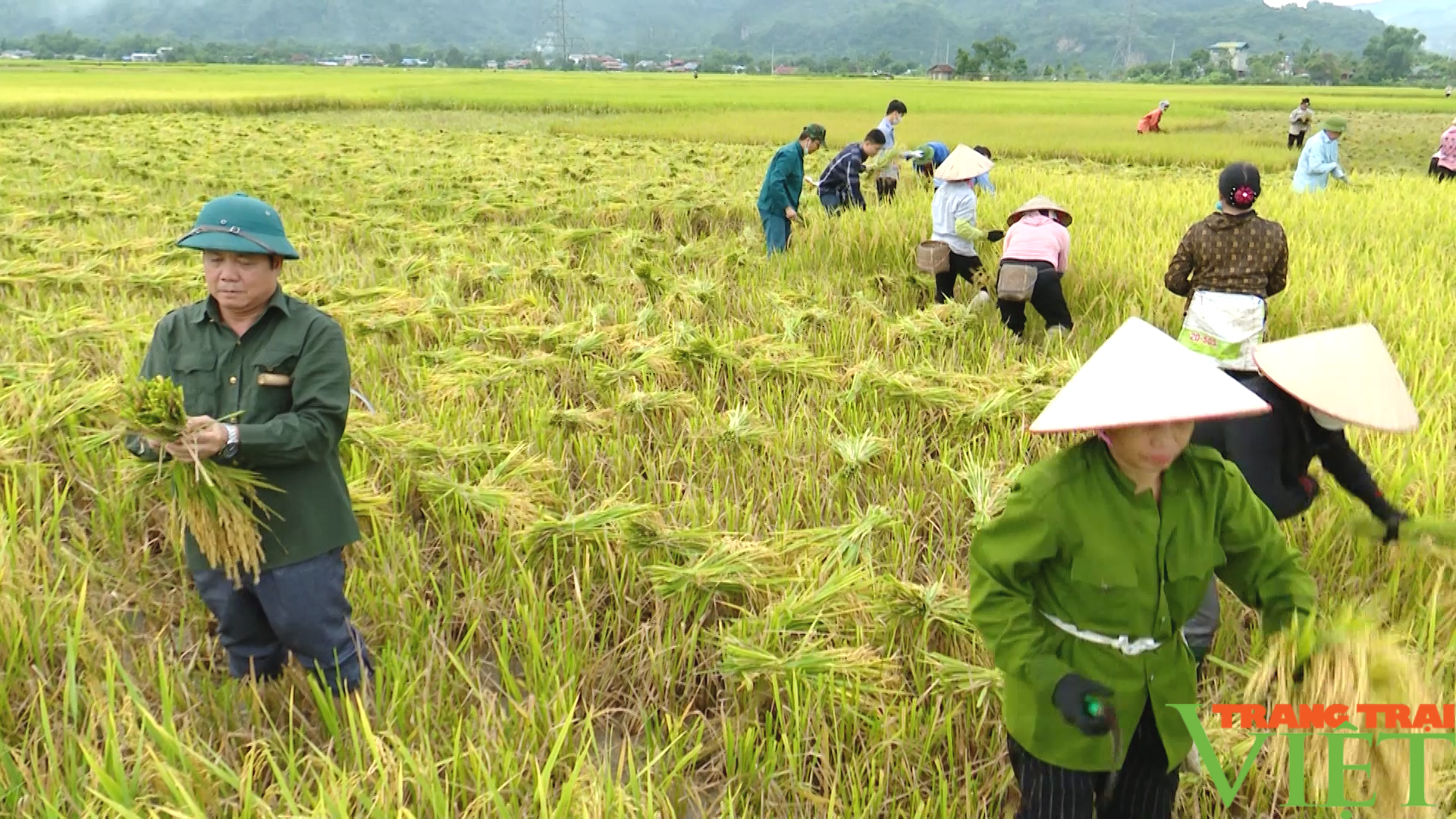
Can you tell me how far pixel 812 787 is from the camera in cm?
168

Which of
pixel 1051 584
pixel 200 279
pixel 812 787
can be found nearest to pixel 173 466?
pixel 812 787

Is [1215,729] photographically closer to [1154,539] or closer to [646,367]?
[1154,539]

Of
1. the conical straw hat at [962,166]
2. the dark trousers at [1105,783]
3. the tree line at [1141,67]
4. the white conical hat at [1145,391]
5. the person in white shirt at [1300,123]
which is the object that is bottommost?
the dark trousers at [1105,783]

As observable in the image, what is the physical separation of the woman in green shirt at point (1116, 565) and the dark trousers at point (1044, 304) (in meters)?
3.00

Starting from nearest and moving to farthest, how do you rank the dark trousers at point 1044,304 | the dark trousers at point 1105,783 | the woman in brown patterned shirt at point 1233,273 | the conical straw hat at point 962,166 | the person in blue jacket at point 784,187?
the dark trousers at point 1105,783 → the woman in brown patterned shirt at point 1233,273 → the dark trousers at point 1044,304 → the conical straw hat at point 962,166 → the person in blue jacket at point 784,187

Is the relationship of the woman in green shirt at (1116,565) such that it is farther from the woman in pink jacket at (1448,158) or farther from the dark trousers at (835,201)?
the woman in pink jacket at (1448,158)

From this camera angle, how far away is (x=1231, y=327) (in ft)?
10.8

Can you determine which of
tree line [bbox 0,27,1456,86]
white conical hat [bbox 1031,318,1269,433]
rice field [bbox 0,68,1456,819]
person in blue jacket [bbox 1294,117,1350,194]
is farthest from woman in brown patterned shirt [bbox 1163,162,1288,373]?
tree line [bbox 0,27,1456,86]

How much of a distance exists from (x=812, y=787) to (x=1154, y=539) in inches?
33.5

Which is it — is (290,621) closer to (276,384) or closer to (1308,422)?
(276,384)

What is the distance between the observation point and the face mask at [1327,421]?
1.76m

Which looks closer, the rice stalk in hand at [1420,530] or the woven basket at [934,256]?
the rice stalk in hand at [1420,530]

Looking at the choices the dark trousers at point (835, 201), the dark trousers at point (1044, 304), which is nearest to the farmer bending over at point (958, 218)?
the dark trousers at point (1044, 304)

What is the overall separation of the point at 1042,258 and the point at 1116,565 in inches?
129
